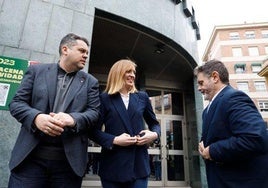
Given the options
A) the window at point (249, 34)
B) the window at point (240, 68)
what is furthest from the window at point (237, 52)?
the window at point (249, 34)

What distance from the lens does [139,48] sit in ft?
19.8

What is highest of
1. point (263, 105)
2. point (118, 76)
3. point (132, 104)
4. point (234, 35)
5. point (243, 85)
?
point (234, 35)

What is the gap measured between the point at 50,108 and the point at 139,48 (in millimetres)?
4697

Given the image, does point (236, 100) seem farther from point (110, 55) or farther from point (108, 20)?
point (110, 55)

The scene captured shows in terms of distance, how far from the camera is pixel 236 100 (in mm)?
1573

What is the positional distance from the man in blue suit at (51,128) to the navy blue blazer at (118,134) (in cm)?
16

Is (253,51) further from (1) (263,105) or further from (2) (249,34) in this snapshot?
(1) (263,105)

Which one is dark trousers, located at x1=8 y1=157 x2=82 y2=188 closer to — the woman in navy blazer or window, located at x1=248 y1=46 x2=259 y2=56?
the woman in navy blazer

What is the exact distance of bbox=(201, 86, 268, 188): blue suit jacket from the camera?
143 centimetres

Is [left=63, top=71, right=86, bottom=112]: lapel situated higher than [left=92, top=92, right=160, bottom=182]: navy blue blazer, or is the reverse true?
[left=63, top=71, right=86, bottom=112]: lapel

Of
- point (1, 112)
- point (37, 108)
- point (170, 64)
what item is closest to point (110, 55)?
point (170, 64)

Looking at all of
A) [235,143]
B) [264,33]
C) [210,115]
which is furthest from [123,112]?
[264,33]

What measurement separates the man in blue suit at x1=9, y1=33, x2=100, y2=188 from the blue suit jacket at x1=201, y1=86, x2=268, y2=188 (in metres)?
0.97

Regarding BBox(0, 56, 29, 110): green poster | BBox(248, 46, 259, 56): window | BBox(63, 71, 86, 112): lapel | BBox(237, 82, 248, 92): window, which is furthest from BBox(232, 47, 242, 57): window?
BBox(63, 71, 86, 112): lapel
